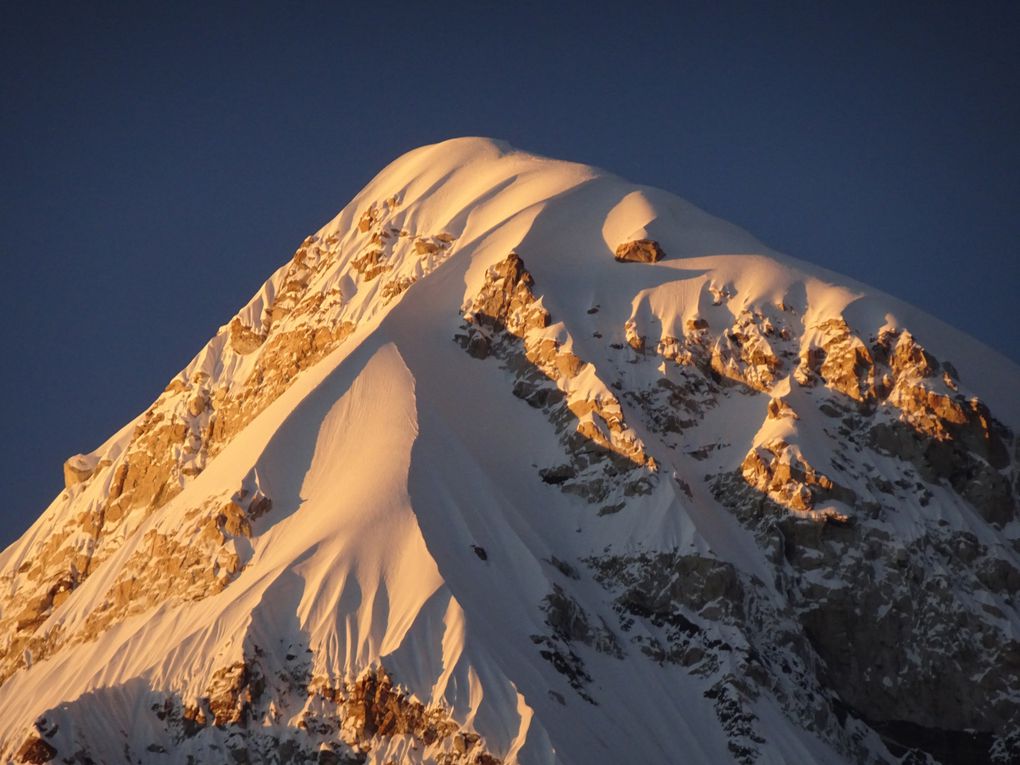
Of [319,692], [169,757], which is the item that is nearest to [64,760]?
[169,757]

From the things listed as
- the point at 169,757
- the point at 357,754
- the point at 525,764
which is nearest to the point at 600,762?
the point at 525,764

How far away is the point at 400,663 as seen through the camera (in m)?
199

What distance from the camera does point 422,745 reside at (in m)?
193

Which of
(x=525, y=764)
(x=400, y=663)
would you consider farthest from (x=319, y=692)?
(x=525, y=764)

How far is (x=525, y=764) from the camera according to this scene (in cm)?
18988

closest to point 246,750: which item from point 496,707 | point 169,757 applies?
point 169,757

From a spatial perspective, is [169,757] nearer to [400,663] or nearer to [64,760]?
[64,760]

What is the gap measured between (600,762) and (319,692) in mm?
24963

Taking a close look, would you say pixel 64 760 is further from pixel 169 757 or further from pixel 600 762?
pixel 600 762

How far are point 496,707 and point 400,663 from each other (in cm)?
948

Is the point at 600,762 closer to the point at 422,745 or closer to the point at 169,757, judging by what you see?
the point at 422,745

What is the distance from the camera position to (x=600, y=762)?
194 m

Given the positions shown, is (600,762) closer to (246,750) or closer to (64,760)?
(246,750)

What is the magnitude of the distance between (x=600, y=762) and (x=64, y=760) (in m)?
46.0
